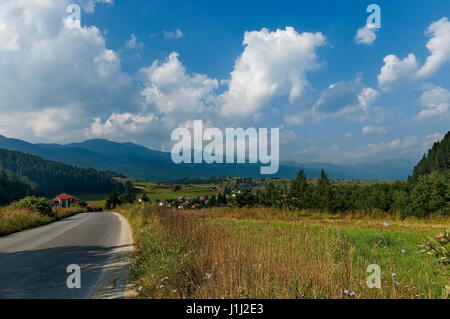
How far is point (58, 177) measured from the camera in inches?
6378

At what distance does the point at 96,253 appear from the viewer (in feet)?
32.4

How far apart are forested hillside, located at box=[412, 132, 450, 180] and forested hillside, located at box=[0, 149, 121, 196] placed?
140 meters

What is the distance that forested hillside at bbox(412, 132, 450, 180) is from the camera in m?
94.2

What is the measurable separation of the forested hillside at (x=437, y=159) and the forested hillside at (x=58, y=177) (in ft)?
461

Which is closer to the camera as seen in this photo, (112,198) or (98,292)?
(98,292)

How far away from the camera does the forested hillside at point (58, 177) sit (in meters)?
158

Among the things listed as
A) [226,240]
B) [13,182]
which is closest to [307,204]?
[226,240]

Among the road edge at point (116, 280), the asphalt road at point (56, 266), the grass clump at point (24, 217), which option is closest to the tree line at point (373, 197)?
the asphalt road at point (56, 266)

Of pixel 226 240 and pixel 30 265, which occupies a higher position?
pixel 226 240

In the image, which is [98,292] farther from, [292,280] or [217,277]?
[292,280]

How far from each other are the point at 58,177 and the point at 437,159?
174 m

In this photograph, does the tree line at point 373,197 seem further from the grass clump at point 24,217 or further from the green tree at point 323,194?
the grass clump at point 24,217

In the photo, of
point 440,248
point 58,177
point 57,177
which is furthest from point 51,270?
point 57,177
